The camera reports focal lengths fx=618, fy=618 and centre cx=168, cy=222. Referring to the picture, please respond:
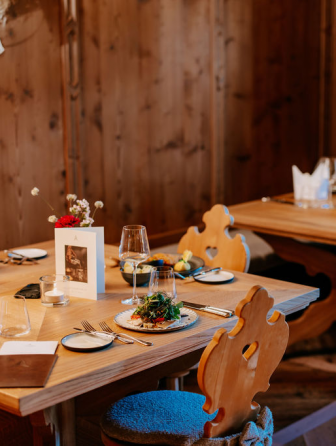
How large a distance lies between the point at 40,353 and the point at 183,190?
3433 mm

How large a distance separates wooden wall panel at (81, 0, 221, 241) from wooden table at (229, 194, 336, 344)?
1.23 meters

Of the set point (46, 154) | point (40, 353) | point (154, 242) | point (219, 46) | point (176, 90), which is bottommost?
point (154, 242)

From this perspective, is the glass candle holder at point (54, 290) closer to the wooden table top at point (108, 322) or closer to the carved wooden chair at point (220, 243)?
the wooden table top at point (108, 322)

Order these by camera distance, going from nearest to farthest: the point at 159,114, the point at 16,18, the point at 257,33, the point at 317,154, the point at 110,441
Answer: the point at 110,441 < the point at 16,18 < the point at 159,114 < the point at 257,33 < the point at 317,154

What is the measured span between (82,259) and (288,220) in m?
1.49

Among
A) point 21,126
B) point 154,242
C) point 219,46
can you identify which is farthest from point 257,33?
point 21,126

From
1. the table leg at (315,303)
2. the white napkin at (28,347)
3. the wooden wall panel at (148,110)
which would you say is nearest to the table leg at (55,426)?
the white napkin at (28,347)

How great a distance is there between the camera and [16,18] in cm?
374

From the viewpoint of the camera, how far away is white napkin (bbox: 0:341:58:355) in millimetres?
1586

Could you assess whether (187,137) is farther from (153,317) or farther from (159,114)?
(153,317)

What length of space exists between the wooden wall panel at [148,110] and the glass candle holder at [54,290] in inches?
91.1

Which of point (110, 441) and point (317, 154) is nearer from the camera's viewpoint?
point (110, 441)

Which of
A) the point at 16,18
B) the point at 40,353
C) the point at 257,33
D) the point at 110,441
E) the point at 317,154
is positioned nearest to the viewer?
the point at 40,353

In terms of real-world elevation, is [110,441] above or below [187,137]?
below
